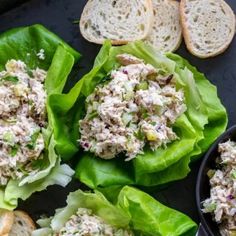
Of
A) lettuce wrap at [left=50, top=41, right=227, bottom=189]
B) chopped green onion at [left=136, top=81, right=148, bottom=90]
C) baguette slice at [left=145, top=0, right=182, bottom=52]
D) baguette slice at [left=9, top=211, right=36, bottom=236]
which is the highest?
baguette slice at [left=145, top=0, right=182, bottom=52]

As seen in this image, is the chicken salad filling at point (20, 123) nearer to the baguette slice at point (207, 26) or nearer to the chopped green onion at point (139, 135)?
the chopped green onion at point (139, 135)

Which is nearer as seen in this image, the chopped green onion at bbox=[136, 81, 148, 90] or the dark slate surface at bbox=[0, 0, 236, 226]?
the chopped green onion at bbox=[136, 81, 148, 90]

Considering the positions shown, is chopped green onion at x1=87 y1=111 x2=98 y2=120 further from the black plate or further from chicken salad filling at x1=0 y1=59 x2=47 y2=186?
the black plate

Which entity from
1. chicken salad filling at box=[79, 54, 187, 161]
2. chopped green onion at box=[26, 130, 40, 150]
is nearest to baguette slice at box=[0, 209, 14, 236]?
chopped green onion at box=[26, 130, 40, 150]

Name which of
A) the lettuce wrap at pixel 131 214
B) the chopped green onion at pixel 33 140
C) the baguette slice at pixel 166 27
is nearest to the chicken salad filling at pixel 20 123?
the chopped green onion at pixel 33 140

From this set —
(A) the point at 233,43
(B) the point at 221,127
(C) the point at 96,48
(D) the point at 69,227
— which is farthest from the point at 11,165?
(A) the point at 233,43

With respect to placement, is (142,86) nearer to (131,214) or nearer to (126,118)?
(126,118)

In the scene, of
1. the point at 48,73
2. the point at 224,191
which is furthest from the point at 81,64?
the point at 224,191
